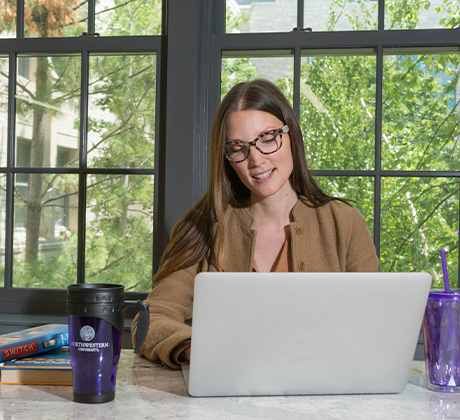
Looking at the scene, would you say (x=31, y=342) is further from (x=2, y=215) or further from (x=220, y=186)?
(x=2, y=215)

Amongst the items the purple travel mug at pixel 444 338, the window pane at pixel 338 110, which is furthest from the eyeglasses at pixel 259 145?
the purple travel mug at pixel 444 338

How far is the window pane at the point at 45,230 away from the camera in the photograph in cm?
270

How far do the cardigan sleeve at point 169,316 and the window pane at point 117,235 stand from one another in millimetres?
718

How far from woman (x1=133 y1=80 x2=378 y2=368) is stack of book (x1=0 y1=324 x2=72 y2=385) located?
0.49m

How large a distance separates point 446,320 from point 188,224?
40.4 inches

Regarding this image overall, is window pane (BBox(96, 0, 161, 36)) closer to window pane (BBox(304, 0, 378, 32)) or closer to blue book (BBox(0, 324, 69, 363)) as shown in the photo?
window pane (BBox(304, 0, 378, 32))

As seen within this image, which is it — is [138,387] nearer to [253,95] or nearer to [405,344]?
[405,344]

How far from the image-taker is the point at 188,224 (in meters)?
2.06

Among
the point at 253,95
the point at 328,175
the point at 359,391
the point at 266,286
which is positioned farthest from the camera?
the point at 328,175

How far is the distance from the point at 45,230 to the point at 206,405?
1808 mm

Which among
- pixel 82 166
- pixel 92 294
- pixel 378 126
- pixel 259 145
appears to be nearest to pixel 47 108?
pixel 82 166

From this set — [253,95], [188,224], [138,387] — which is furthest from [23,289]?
[138,387]

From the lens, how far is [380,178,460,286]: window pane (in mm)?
2527

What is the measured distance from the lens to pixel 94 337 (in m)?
1.07
